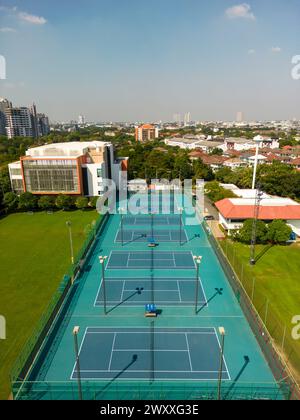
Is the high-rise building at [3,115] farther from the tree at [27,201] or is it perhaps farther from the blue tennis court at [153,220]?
the blue tennis court at [153,220]

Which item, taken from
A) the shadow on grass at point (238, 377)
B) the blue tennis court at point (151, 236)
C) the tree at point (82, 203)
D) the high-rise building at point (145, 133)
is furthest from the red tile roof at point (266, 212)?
the high-rise building at point (145, 133)

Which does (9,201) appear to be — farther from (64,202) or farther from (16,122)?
(16,122)

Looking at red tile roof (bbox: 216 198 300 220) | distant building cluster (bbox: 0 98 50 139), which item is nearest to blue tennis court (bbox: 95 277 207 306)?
red tile roof (bbox: 216 198 300 220)

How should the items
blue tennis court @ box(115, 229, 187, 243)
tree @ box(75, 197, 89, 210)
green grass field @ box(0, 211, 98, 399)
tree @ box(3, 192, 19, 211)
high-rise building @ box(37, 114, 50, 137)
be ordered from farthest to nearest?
high-rise building @ box(37, 114, 50, 137), tree @ box(75, 197, 89, 210), tree @ box(3, 192, 19, 211), blue tennis court @ box(115, 229, 187, 243), green grass field @ box(0, 211, 98, 399)

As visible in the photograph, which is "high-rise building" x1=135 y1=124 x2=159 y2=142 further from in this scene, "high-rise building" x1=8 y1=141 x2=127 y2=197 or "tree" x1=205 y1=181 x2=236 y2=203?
"tree" x1=205 y1=181 x2=236 y2=203
